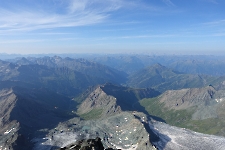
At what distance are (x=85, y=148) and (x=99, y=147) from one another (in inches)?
229

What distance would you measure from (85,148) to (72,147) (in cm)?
601

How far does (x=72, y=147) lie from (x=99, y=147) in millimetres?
9341

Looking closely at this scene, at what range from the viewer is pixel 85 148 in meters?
73.8

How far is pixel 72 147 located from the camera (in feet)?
253

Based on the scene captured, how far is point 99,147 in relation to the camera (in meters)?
77.5
